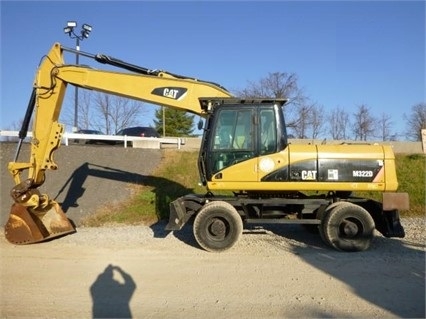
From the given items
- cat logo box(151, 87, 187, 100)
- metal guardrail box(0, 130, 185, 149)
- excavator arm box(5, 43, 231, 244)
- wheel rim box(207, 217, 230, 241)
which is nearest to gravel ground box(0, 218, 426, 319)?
wheel rim box(207, 217, 230, 241)

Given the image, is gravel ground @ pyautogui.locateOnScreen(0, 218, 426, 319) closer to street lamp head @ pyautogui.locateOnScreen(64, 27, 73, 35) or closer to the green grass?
the green grass

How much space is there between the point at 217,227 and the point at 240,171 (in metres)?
1.24

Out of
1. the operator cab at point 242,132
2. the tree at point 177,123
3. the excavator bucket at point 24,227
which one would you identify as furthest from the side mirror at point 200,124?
the tree at point 177,123

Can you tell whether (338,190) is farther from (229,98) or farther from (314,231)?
(229,98)

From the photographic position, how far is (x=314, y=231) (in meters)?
9.40

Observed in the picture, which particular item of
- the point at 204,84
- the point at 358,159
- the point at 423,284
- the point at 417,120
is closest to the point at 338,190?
the point at 358,159

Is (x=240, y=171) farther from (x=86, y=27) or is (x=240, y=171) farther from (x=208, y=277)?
(x=86, y=27)

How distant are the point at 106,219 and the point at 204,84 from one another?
5.32 meters

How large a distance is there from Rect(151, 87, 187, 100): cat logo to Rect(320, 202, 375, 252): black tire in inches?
159

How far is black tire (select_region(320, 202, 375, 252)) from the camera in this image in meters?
7.80

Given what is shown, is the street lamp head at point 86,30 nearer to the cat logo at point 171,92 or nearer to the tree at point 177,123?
the cat logo at point 171,92

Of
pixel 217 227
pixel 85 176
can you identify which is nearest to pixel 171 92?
pixel 217 227

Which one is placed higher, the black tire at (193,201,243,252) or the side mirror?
the side mirror

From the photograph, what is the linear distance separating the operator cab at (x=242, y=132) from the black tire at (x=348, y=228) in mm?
1783
